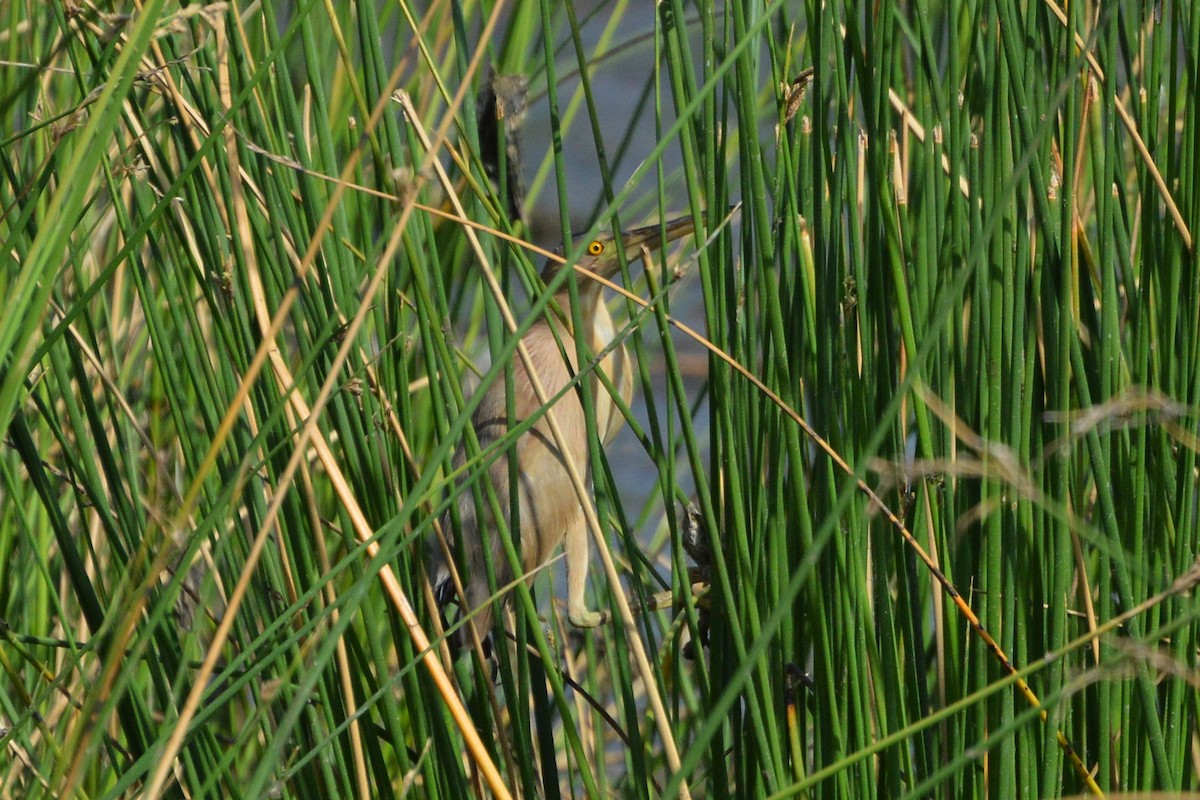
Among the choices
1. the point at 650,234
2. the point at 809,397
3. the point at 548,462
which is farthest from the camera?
the point at 548,462

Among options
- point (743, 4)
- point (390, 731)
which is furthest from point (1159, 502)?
point (390, 731)

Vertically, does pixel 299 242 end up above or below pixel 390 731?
above

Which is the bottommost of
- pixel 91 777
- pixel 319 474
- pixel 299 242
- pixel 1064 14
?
pixel 91 777

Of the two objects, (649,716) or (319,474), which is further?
(319,474)

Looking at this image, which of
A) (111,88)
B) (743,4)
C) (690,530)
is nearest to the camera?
(111,88)

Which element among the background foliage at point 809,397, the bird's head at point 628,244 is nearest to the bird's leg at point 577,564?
the bird's head at point 628,244

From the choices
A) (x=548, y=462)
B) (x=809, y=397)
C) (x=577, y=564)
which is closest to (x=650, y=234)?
(x=548, y=462)

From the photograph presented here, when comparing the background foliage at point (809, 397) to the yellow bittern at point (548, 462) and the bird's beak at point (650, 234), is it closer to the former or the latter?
the bird's beak at point (650, 234)

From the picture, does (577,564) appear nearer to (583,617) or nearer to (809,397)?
(583,617)

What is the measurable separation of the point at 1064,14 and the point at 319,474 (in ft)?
4.09

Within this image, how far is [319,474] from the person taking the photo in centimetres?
191

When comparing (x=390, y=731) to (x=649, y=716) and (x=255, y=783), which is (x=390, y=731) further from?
(x=649, y=716)

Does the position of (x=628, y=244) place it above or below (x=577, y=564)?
above

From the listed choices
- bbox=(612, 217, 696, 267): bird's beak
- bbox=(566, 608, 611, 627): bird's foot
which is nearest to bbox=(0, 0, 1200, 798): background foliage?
bbox=(612, 217, 696, 267): bird's beak
